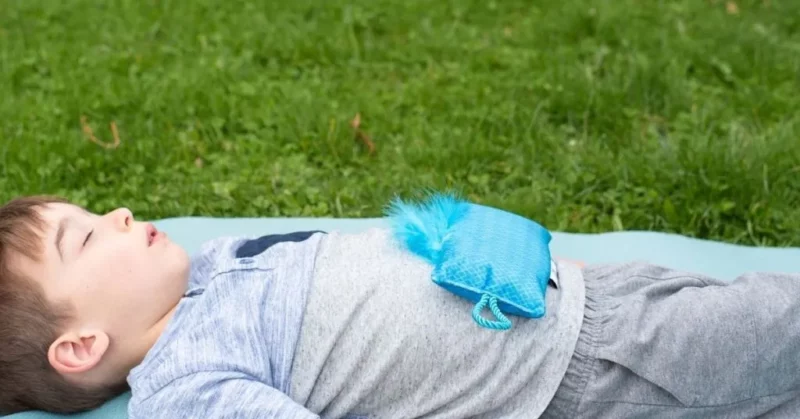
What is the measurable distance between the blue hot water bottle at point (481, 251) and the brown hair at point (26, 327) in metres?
0.76

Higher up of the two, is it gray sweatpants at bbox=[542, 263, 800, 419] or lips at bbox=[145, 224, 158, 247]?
lips at bbox=[145, 224, 158, 247]

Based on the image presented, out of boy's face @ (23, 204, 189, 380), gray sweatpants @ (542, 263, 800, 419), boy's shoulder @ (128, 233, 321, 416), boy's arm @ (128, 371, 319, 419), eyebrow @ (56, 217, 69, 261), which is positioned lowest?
gray sweatpants @ (542, 263, 800, 419)

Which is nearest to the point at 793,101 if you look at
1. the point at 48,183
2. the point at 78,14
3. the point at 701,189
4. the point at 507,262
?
the point at 701,189

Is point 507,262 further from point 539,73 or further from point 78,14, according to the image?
point 78,14

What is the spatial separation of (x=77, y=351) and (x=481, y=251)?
86 centimetres

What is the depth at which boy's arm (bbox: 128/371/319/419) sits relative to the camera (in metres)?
1.69

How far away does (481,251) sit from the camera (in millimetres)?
1900

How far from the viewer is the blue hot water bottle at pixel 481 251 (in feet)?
5.96

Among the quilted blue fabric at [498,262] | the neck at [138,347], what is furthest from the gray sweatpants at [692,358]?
the neck at [138,347]

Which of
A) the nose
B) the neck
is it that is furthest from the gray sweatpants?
the nose

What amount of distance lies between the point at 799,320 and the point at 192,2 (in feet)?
10.3

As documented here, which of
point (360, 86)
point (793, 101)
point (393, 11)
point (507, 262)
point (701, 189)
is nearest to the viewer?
point (507, 262)

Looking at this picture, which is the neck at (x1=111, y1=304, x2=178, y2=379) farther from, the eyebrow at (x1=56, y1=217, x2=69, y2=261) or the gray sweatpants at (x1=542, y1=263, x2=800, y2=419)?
the gray sweatpants at (x1=542, y1=263, x2=800, y2=419)

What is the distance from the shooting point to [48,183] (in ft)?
9.58
